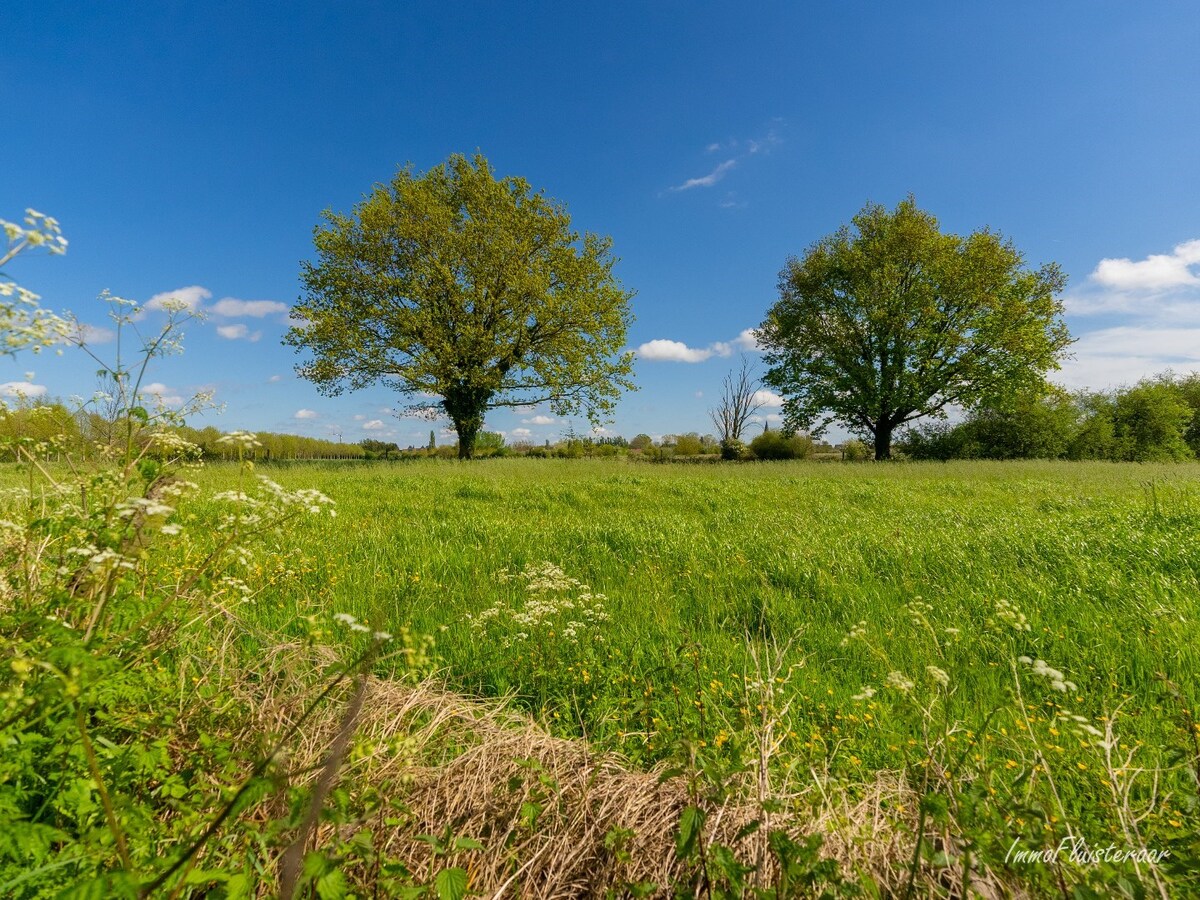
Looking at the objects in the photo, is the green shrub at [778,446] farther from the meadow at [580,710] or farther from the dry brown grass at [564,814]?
the dry brown grass at [564,814]

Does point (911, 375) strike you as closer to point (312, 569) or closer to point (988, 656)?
point (988, 656)

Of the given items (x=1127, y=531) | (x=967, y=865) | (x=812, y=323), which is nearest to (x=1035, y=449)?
(x=812, y=323)

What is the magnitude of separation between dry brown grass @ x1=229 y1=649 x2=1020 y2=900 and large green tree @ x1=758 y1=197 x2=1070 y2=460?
2809 cm

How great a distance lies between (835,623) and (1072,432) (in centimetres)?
3894

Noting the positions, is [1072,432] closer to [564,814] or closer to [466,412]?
[466,412]

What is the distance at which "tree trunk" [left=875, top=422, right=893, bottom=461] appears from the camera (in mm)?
28531

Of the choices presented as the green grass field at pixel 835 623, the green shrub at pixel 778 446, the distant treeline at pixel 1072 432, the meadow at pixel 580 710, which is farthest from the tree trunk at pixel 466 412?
the distant treeline at pixel 1072 432

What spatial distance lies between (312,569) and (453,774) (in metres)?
3.94

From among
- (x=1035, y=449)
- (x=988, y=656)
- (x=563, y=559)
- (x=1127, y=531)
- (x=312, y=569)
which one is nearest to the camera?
(x=988, y=656)

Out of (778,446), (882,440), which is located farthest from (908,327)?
(778,446)

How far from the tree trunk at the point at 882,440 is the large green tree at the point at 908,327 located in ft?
0.19

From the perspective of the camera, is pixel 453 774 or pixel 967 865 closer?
pixel 967 865

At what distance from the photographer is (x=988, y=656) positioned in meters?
3.70

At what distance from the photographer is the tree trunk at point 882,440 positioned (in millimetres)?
28531
